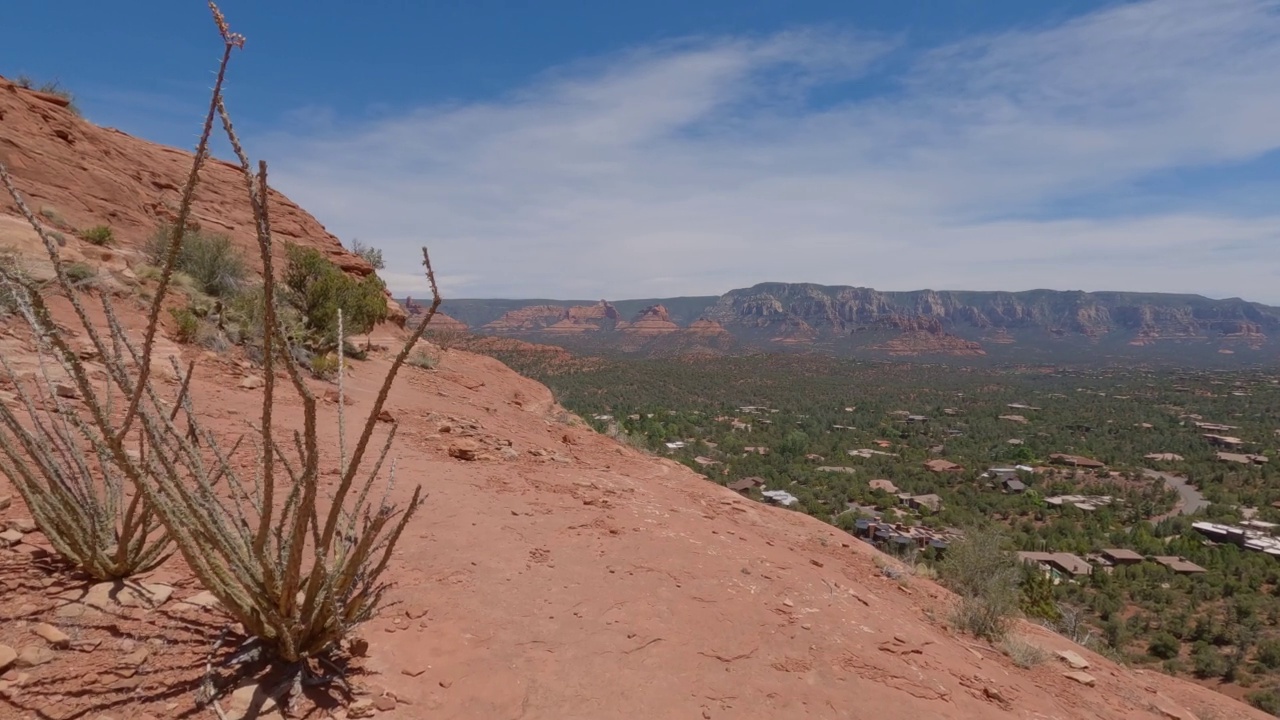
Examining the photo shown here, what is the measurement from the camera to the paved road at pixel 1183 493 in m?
41.9

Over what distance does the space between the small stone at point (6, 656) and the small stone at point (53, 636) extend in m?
0.17

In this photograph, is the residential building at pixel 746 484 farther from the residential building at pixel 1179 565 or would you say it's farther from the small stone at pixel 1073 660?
the small stone at pixel 1073 660

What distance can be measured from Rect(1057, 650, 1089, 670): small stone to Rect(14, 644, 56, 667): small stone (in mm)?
8233

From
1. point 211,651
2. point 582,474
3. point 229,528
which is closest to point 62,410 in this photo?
point 229,528

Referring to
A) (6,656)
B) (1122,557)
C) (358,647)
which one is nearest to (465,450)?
(358,647)

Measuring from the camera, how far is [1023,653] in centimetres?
588

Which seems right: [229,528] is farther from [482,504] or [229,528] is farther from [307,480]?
[482,504]

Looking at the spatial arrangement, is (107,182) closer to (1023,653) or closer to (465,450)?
(465,450)

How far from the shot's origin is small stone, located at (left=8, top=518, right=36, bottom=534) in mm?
3868

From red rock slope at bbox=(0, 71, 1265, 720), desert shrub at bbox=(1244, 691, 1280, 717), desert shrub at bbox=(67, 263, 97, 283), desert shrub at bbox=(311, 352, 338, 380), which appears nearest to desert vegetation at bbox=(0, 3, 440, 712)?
red rock slope at bbox=(0, 71, 1265, 720)

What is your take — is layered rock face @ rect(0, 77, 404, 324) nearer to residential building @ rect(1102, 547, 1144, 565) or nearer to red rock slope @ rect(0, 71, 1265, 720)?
red rock slope @ rect(0, 71, 1265, 720)

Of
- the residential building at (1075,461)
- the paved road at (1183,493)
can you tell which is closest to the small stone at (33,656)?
the paved road at (1183,493)

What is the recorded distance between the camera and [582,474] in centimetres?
852

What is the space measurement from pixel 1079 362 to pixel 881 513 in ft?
510
